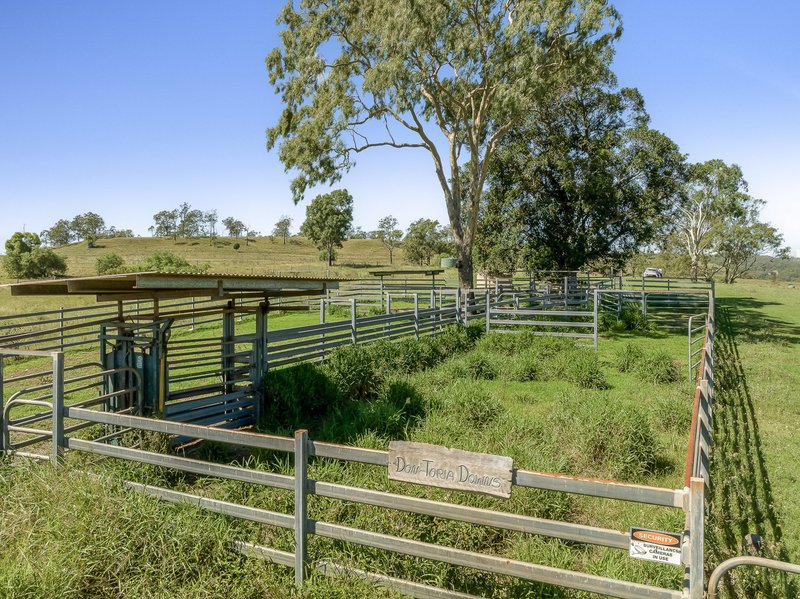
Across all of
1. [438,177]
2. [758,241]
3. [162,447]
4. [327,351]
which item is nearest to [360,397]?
[327,351]

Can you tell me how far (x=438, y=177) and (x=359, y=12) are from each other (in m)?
7.85

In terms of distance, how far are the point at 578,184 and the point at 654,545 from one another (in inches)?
1065

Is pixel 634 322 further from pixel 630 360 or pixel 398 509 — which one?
pixel 398 509

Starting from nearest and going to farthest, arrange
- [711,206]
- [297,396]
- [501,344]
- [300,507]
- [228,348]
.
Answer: [300,507], [228,348], [297,396], [501,344], [711,206]

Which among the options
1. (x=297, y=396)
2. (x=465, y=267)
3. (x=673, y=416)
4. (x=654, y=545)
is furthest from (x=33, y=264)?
(x=654, y=545)

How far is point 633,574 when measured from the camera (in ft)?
12.9

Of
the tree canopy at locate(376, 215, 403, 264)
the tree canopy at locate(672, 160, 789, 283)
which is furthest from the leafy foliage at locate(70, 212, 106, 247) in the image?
the tree canopy at locate(672, 160, 789, 283)

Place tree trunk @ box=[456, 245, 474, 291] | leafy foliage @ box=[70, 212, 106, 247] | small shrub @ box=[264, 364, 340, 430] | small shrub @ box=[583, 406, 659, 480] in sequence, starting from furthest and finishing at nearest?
leafy foliage @ box=[70, 212, 106, 247] < tree trunk @ box=[456, 245, 474, 291] < small shrub @ box=[264, 364, 340, 430] < small shrub @ box=[583, 406, 659, 480]

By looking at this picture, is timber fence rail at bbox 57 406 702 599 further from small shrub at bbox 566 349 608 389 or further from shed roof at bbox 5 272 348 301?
small shrub at bbox 566 349 608 389

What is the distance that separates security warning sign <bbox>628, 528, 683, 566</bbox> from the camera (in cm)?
265

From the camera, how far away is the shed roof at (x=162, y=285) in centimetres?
580

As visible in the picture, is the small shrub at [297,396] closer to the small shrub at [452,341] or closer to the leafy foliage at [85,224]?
the small shrub at [452,341]

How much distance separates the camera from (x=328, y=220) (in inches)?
3349

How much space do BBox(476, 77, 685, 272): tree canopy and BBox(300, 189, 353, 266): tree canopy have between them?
57.4 metres
